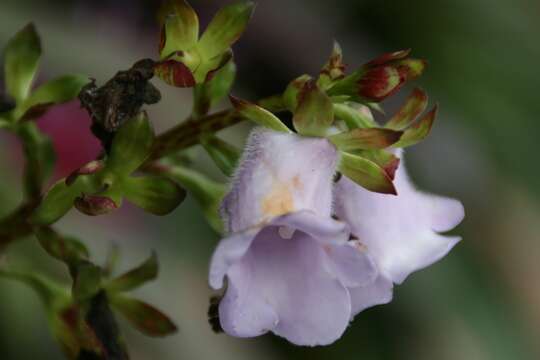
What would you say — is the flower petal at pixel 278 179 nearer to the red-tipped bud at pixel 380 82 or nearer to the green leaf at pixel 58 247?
the red-tipped bud at pixel 380 82

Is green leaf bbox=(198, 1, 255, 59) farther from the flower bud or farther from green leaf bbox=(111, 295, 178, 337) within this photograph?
green leaf bbox=(111, 295, 178, 337)

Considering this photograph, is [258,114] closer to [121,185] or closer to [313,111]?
[313,111]

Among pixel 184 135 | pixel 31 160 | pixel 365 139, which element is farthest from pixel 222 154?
pixel 31 160

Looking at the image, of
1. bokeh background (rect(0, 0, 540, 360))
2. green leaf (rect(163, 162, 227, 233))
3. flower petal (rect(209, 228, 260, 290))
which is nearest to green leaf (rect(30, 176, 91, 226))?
green leaf (rect(163, 162, 227, 233))

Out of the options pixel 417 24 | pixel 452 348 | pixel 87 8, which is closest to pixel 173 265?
pixel 452 348

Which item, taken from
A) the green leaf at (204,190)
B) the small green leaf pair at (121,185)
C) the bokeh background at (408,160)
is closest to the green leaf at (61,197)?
the small green leaf pair at (121,185)
